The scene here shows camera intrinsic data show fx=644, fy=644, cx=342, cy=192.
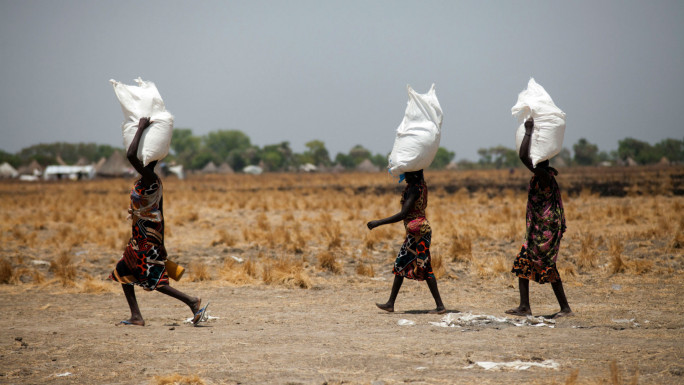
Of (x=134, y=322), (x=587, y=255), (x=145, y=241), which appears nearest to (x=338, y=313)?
(x=134, y=322)

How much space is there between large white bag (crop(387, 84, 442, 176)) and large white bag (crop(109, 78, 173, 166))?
7.93ft

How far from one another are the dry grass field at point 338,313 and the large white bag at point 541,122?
70.8 inches

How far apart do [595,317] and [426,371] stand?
117 inches

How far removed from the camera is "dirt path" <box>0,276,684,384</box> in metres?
4.81

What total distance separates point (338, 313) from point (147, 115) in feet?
10.1

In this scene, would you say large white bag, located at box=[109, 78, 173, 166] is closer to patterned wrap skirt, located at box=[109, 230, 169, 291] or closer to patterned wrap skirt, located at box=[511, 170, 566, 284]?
patterned wrap skirt, located at box=[109, 230, 169, 291]

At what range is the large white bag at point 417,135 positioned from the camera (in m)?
6.91

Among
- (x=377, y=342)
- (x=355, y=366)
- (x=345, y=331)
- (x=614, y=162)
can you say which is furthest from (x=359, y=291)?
(x=614, y=162)

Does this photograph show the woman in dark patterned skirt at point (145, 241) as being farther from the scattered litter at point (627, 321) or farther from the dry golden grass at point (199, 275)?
the scattered litter at point (627, 321)

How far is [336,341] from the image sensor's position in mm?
5883

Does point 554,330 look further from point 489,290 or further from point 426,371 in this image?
point 489,290

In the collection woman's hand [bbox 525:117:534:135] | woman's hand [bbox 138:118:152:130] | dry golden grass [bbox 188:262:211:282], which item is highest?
woman's hand [bbox 525:117:534:135]

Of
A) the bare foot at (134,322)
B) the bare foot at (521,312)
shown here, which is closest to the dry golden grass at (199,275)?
the bare foot at (134,322)

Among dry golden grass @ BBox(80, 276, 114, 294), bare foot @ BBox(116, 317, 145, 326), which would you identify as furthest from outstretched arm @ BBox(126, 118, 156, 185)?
dry golden grass @ BBox(80, 276, 114, 294)
